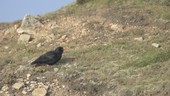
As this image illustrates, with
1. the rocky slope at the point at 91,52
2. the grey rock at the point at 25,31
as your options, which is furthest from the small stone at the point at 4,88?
the grey rock at the point at 25,31

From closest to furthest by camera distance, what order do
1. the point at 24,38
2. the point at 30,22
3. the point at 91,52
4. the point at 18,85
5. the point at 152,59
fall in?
the point at 18,85 → the point at 152,59 → the point at 91,52 → the point at 24,38 → the point at 30,22

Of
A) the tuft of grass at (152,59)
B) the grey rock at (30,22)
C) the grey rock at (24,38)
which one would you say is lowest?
the grey rock at (24,38)

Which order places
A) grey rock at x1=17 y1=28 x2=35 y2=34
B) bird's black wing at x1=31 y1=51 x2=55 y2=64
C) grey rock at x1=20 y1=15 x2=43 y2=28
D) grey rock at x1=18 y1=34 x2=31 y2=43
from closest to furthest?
bird's black wing at x1=31 y1=51 x2=55 y2=64 < grey rock at x1=18 y1=34 x2=31 y2=43 < grey rock at x1=17 y1=28 x2=35 y2=34 < grey rock at x1=20 y1=15 x2=43 y2=28

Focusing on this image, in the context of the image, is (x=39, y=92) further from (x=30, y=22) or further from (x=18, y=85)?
(x=30, y=22)

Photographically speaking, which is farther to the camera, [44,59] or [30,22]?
[30,22]

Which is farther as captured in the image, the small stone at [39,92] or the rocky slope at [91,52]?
the small stone at [39,92]

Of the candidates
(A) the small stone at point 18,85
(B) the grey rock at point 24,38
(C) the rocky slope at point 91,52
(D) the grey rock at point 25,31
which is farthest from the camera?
(D) the grey rock at point 25,31

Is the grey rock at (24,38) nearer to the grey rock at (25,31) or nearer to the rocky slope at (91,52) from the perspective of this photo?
the rocky slope at (91,52)

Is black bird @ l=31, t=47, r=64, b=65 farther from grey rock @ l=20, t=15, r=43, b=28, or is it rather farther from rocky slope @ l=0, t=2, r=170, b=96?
grey rock @ l=20, t=15, r=43, b=28

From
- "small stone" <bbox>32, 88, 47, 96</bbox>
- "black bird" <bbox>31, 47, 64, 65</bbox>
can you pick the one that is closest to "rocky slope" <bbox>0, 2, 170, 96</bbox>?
"small stone" <bbox>32, 88, 47, 96</bbox>

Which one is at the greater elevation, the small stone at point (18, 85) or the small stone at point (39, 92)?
the small stone at point (18, 85)

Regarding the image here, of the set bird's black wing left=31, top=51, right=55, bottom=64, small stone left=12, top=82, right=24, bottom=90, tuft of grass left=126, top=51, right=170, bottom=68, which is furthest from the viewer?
bird's black wing left=31, top=51, right=55, bottom=64

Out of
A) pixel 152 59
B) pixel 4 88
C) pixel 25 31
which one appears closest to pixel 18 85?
pixel 4 88

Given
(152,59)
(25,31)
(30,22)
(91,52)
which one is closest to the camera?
(152,59)
